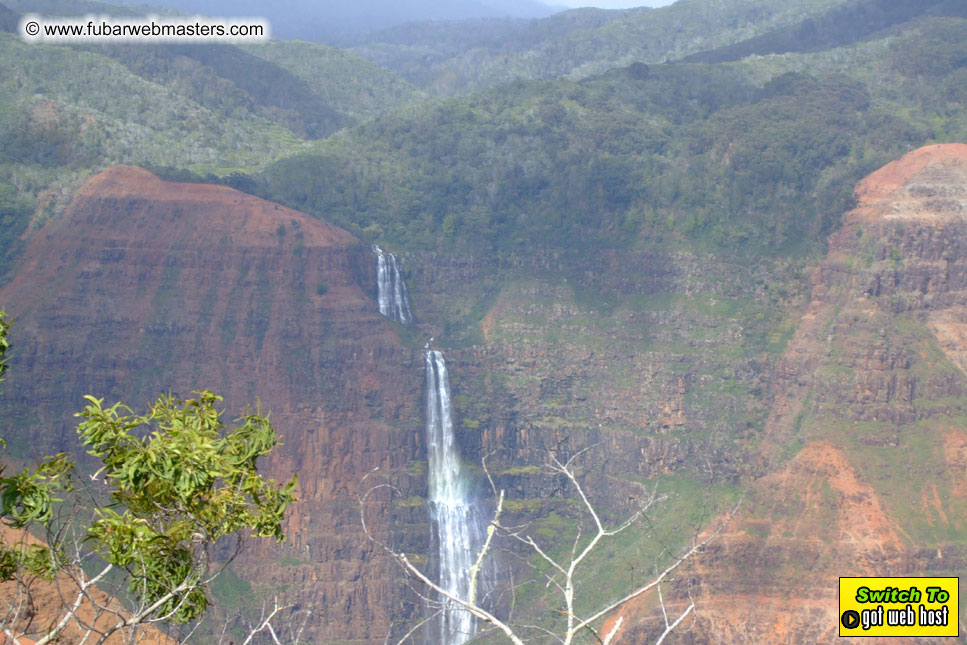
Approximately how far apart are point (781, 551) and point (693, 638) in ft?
18.9

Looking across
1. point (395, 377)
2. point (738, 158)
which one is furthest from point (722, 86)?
point (395, 377)

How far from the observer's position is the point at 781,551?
5919 cm

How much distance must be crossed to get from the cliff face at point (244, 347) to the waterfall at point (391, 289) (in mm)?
3224

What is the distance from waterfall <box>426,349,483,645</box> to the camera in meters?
68.6

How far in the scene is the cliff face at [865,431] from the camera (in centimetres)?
5828

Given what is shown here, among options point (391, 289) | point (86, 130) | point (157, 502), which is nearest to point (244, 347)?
point (391, 289)

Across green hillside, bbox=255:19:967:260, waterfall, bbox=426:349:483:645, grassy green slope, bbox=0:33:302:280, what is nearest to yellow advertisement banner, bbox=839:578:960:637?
waterfall, bbox=426:349:483:645

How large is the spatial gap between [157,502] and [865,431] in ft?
174

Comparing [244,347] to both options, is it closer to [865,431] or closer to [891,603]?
[865,431]

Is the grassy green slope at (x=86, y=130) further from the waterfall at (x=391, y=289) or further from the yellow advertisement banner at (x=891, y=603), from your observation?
the yellow advertisement banner at (x=891, y=603)

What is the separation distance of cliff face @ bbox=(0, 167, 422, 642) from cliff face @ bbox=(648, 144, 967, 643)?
1859cm

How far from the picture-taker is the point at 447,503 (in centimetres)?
7188

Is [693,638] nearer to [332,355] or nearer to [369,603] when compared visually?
[369,603]

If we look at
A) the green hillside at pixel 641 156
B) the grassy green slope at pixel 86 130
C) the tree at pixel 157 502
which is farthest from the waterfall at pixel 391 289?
the tree at pixel 157 502
